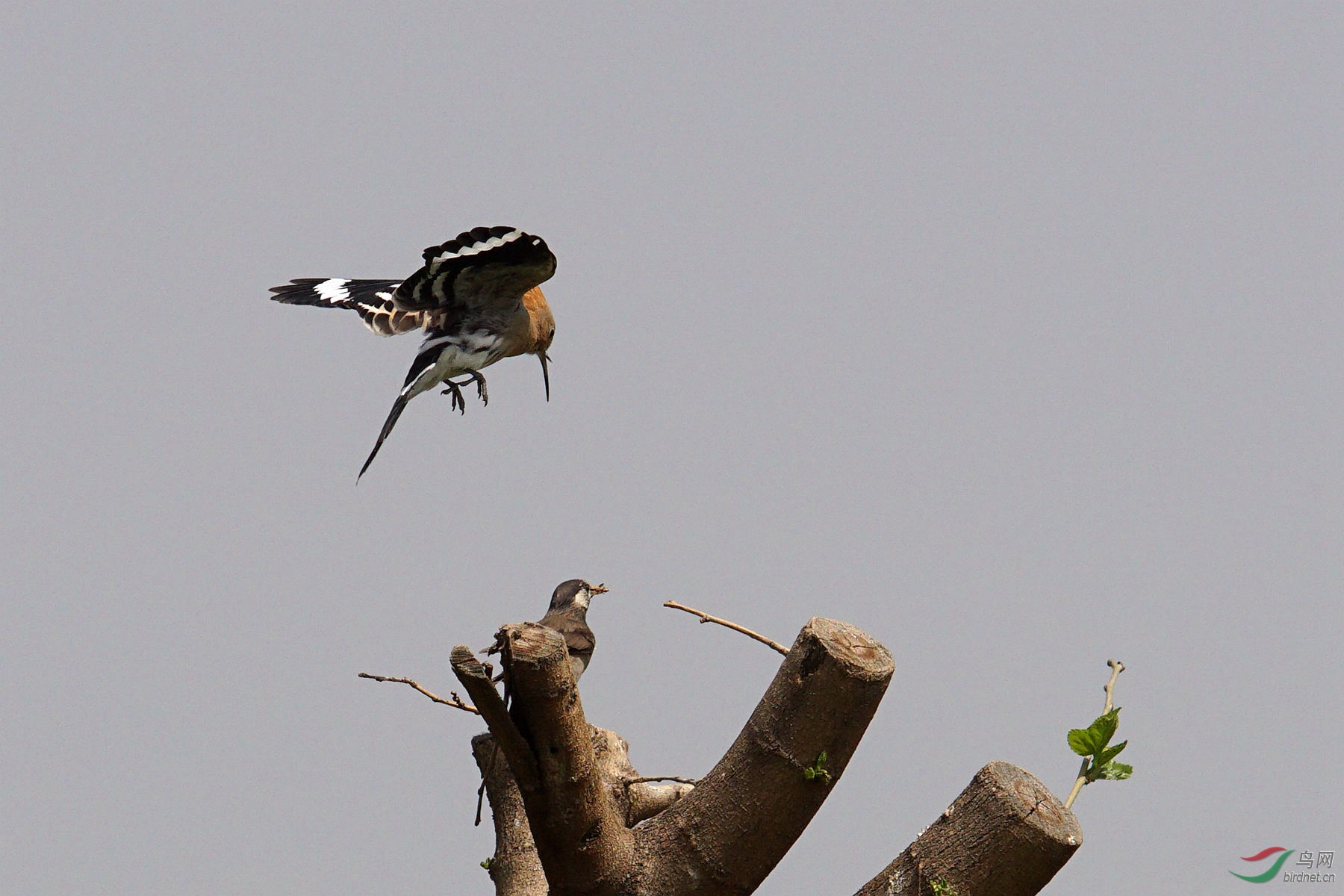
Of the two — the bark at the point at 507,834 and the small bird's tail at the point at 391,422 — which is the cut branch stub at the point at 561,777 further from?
the small bird's tail at the point at 391,422

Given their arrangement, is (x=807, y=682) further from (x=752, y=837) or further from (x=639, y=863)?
(x=639, y=863)

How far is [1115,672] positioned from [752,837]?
1.43 meters

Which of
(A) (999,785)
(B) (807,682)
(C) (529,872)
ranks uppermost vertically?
(B) (807,682)

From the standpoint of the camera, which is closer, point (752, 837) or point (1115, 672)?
point (752, 837)

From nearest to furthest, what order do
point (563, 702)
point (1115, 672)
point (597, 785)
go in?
point (563, 702) → point (597, 785) → point (1115, 672)

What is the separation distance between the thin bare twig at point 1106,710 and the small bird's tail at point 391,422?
3250mm

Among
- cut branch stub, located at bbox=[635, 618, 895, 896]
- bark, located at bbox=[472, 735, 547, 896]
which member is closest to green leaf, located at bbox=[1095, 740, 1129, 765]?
cut branch stub, located at bbox=[635, 618, 895, 896]

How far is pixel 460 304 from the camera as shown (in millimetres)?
5453

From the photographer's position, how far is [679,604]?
13.0 ft

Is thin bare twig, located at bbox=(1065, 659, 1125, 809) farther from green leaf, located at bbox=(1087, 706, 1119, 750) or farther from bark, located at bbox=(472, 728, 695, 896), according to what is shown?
bark, located at bbox=(472, 728, 695, 896)

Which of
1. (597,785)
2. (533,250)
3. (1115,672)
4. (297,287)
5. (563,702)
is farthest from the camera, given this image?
(297,287)

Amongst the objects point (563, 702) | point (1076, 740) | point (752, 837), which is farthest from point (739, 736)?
point (1076, 740)

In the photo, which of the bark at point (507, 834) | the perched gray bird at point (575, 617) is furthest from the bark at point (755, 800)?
the perched gray bird at point (575, 617)

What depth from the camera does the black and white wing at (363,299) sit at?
210 inches
